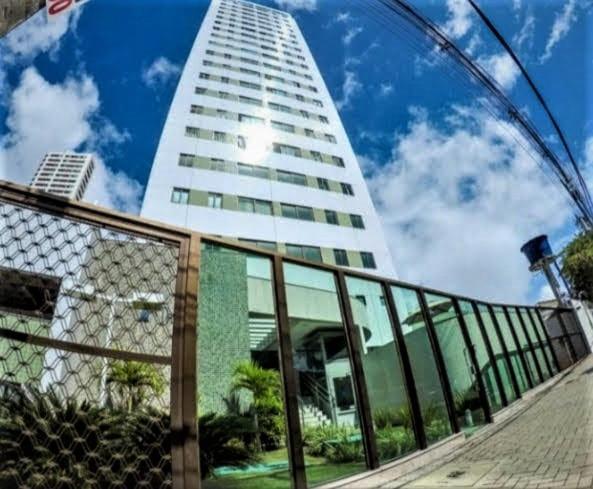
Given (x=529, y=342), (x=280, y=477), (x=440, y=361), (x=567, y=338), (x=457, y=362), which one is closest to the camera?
(x=280, y=477)

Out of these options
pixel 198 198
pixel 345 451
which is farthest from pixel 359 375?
pixel 198 198

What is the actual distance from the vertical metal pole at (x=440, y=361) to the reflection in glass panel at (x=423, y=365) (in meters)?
0.06

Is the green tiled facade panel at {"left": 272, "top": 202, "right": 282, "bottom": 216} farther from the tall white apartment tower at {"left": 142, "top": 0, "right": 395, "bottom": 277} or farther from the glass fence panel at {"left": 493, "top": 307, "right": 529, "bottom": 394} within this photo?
the glass fence panel at {"left": 493, "top": 307, "right": 529, "bottom": 394}

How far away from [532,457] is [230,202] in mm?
14309

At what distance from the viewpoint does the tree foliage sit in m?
11.8

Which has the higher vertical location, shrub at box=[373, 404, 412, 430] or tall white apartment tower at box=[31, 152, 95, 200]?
tall white apartment tower at box=[31, 152, 95, 200]

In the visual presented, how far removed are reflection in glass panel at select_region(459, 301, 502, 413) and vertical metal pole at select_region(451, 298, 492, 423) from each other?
144 mm

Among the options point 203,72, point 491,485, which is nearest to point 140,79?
point 203,72

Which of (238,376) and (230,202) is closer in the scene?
(238,376)

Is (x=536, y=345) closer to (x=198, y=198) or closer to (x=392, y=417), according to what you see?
(x=392, y=417)

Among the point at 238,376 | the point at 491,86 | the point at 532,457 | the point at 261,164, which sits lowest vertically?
the point at 532,457

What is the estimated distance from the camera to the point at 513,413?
6.22 m

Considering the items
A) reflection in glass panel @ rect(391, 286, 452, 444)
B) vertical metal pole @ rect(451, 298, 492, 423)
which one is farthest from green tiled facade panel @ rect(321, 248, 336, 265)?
reflection in glass panel @ rect(391, 286, 452, 444)

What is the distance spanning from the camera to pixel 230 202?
15727mm
